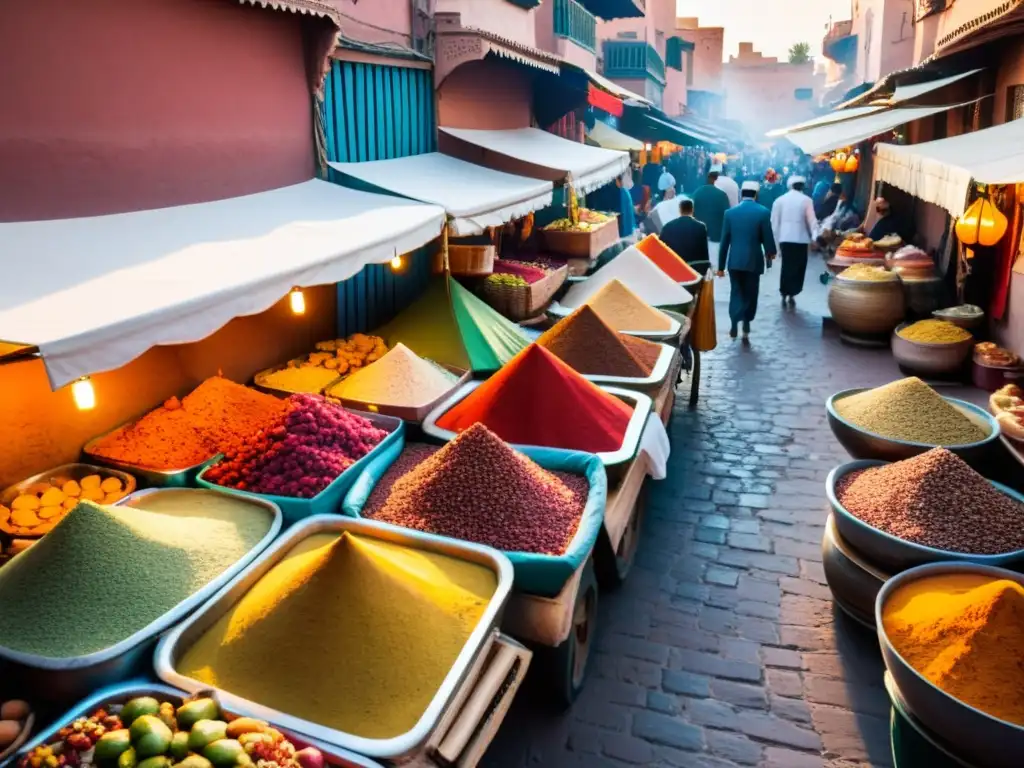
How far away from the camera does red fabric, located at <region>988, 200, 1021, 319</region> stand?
6.62 meters

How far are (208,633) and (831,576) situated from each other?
269cm

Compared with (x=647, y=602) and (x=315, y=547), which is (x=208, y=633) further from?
(x=647, y=602)

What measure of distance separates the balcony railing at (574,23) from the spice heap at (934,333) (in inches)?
344

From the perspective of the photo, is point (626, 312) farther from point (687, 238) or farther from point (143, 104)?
point (143, 104)

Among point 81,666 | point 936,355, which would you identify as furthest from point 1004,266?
point 81,666

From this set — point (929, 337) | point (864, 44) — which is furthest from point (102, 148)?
point (864, 44)

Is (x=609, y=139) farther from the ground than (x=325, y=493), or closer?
farther from the ground

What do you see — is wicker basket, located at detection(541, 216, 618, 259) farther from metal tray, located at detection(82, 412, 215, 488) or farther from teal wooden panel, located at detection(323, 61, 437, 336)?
metal tray, located at detection(82, 412, 215, 488)

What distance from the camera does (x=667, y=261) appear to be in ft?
24.3

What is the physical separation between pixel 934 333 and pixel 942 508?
429 centimetres

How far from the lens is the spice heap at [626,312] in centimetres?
561

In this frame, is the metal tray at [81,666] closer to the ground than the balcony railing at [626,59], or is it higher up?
closer to the ground

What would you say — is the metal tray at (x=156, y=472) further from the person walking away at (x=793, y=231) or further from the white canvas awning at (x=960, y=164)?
the person walking away at (x=793, y=231)

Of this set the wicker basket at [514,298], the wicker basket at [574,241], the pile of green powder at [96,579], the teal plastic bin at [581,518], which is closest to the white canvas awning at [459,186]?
the wicker basket at [514,298]
